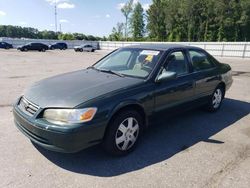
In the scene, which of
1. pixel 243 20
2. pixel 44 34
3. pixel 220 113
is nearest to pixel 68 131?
pixel 220 113

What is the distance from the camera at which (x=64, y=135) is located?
3.06m

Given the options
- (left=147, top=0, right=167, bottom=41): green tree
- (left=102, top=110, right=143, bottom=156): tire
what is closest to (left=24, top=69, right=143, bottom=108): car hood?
(left=102, top=110, right=143, bottom=156): tire

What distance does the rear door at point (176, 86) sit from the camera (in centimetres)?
411

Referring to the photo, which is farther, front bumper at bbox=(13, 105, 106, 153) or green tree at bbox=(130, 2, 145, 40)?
green tree at bbox=(130, 2, 145, 40)

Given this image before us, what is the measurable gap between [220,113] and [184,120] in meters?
1.10

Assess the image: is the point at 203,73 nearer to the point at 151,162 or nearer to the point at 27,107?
the point at 151,162

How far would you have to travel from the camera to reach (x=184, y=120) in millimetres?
5320

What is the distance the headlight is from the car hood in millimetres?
79

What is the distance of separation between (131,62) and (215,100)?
244 centimetres

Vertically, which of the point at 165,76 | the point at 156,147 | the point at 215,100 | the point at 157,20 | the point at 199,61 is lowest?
the point at 156,147

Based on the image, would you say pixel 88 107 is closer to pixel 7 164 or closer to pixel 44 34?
pixel 7 164

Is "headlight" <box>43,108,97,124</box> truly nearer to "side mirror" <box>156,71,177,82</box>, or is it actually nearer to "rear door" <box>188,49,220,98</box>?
"side mirror" <box>156,71,177,82</box>

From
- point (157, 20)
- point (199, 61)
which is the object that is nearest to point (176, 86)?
point (199, 61)

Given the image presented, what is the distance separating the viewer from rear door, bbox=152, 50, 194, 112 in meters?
4.11
